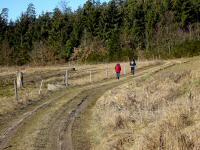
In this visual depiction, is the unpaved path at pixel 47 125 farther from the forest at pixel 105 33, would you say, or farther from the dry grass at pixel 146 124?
the forest at pixel 105 33

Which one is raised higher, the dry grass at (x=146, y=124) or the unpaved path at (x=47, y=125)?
the dry grass at (x=146, y=124)

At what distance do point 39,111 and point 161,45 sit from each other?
86443 millimetres

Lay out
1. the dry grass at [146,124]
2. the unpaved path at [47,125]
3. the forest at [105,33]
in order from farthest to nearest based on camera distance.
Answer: the forest at [105,33] < the unpaved path at [47,125] < the dry grass at [146,124]

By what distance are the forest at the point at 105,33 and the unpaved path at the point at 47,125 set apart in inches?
2990

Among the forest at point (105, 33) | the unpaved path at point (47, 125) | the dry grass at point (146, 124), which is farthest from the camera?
the forest at point (105, 33)

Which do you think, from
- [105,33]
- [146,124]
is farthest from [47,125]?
[105,33]

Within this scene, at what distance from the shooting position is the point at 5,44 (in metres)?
A: 126

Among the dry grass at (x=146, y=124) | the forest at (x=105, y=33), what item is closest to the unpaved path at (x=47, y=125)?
the dry grass at (x=146, y=124)

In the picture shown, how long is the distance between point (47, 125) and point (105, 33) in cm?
10263

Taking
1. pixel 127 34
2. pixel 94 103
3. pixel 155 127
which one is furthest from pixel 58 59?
pixel 155 127

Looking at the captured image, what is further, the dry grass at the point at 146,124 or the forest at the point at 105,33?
the forest at the point at 105,33

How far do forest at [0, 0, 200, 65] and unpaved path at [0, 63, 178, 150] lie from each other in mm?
75947

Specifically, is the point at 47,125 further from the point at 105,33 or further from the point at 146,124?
the point at 105,33

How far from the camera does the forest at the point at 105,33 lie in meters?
113
